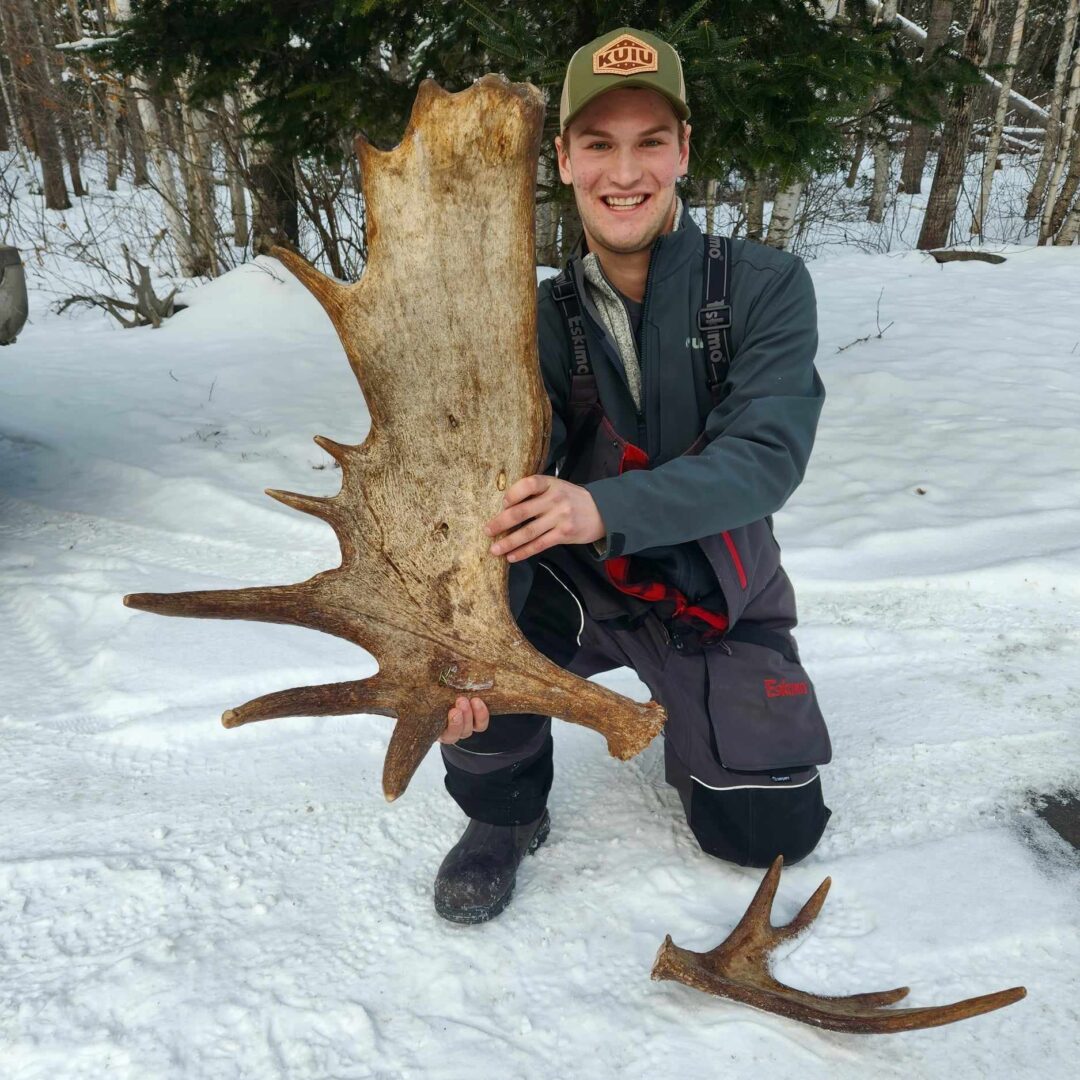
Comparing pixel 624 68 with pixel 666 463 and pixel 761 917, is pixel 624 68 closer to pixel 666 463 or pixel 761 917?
pixel 666 463

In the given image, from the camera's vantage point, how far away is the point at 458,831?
7.24 feet

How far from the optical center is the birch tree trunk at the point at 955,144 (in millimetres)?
8984

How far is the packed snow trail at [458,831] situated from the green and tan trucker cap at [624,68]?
1.62 m

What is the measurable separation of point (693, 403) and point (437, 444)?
664 millimetres

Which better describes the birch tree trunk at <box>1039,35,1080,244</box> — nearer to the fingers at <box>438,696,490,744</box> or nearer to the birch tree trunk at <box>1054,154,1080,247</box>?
the birch tree trunk at <box>1054,154,1080,247</box>

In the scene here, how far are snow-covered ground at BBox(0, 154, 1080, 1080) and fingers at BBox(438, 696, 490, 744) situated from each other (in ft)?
1.73

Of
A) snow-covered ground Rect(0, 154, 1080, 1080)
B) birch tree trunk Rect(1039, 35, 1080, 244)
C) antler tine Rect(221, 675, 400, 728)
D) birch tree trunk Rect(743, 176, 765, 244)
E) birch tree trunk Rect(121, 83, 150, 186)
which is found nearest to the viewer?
antler tine Rect(221, 675, 400, 728)

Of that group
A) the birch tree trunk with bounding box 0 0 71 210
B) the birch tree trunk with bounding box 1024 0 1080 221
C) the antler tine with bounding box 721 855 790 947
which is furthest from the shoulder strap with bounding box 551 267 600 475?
the birch tree trunk with bounding box 0 0 71 210

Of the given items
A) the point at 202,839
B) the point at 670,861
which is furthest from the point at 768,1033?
the point at 202,839

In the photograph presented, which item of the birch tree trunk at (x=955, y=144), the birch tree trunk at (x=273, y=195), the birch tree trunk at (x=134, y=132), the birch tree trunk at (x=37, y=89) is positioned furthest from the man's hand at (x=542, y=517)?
the birch tree trunk at (x=37, y=89)

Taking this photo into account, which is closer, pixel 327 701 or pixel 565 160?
pixel 327 701

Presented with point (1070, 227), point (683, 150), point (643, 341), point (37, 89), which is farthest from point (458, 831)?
point (37, 89)

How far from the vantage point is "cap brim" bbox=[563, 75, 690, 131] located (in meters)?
1.85

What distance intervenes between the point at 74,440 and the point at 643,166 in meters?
3.77
